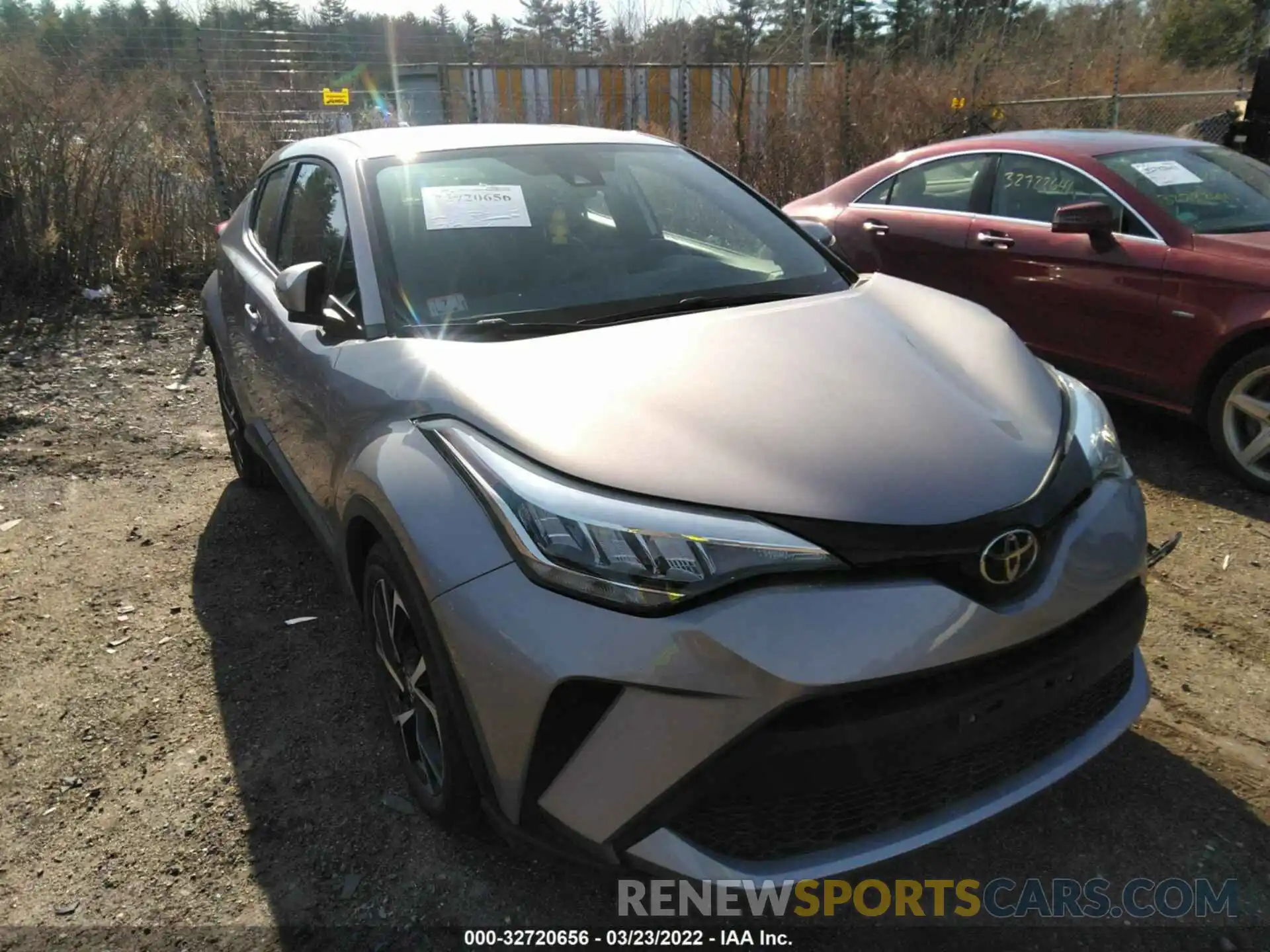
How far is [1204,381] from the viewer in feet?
14.0

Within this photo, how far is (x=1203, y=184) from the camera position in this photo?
15.3 feet

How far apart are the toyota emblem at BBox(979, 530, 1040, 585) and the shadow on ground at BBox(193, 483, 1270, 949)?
0.50 m

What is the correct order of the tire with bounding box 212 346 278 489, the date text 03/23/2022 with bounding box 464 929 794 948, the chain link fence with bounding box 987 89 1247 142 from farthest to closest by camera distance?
the chain link fence with bounding box 987 89 1247 142 → the tire with bounding box 212 346 278 489 → the date text 03/23/2022 with bounding box 464 929 794 948

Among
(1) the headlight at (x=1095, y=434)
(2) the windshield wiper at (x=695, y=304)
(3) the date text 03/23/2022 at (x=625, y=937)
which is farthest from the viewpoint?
(2) the windshield wiper at (x=695, y=304)

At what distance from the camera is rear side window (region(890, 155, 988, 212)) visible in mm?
5414

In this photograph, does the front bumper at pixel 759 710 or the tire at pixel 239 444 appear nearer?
the front bumper at pixel 759 710

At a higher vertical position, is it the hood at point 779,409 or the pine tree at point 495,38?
the pine tree at point 495,38

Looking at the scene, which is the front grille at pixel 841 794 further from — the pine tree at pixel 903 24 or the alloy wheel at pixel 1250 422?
the pine tree at pixel 903 24

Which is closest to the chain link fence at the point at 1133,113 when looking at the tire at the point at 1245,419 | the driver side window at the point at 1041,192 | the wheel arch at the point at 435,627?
the driver side window at the point at 1041,192

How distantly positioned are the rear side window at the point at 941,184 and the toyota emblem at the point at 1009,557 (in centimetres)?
410

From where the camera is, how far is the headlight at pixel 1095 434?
84.5 inches

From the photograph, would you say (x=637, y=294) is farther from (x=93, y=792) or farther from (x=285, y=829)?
(x=93, y=792)

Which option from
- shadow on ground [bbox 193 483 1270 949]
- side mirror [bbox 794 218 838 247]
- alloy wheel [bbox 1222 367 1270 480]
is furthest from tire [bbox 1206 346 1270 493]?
shadow on ground [bbox 193 483 1270 949]

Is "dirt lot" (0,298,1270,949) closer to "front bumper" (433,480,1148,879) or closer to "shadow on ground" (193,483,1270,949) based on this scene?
"shadow on ground" (193,483,1270,949)
